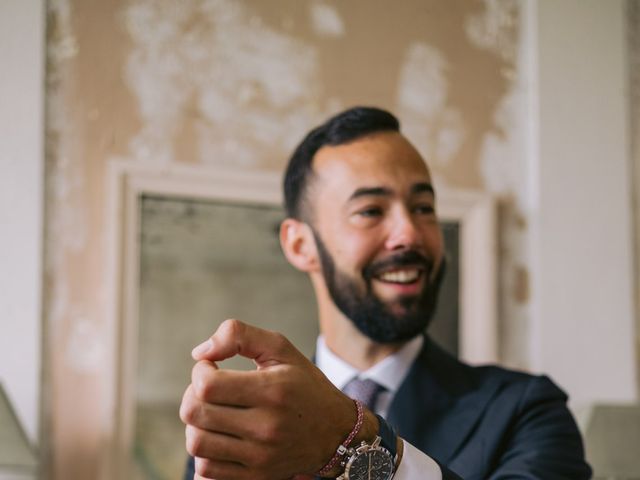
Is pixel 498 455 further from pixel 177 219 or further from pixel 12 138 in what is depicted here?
pixel 12 138

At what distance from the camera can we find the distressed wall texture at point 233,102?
7.70ft

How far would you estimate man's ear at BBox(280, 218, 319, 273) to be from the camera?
1788mm

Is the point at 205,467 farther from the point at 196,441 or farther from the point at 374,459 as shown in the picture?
the point at 374,459

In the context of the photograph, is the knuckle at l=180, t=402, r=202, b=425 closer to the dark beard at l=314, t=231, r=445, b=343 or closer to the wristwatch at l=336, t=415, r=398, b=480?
the wristwatch at l=336, t=415, r=398, b=480

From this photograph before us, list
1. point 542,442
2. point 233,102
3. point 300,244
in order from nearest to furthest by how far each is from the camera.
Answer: point 542,442 < point 300,244 < point 233,102

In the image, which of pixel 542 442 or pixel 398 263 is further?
pixel 398 263

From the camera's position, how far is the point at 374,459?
1.05 metres

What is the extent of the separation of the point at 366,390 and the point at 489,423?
8.9 inches

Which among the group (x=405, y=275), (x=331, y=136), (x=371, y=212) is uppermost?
(x=331, y=136)

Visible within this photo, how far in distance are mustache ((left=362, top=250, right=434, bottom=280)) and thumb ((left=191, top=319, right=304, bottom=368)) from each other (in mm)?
667

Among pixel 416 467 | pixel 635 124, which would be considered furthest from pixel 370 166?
pixel 635 124

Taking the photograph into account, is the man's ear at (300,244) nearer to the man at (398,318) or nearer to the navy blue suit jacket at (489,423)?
the man at (398,318)

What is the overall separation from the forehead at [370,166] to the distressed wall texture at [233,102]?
0.82m

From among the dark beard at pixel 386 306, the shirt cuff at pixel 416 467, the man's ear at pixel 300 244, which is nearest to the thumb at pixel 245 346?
the shirt cuff at pixel 416 467
